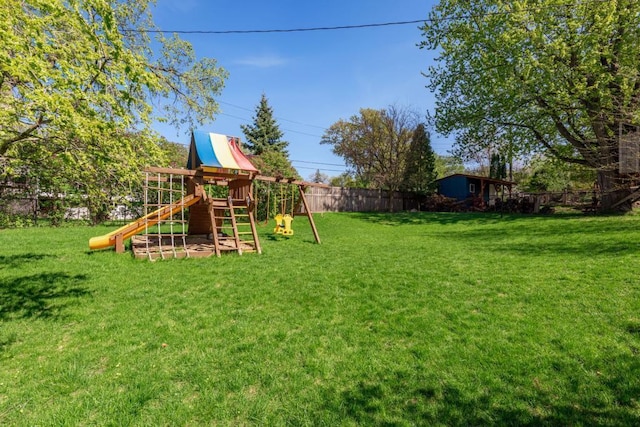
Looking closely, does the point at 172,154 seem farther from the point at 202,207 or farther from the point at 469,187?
the point at 469,187

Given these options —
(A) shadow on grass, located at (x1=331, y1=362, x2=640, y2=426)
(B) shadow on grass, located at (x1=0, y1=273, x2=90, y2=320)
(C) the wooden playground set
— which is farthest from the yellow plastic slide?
(A) shadow on grass, located at (x1=331, y1=362, x2=640, y2=426)

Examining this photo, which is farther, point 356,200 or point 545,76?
point 356,200

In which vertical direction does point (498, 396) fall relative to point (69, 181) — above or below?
below

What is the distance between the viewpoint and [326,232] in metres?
13.1

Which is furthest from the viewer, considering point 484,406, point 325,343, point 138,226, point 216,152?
point 216,152

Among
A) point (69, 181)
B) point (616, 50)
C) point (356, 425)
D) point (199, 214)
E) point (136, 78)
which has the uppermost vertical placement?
point (616, 50)

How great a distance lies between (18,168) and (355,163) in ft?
85.0

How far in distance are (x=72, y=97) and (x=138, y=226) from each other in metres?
5.89

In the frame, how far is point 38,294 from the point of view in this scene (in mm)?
5039

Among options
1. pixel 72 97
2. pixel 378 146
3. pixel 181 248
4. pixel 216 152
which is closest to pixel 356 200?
pixel 378 146

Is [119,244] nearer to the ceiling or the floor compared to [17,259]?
nearer to the ceiling

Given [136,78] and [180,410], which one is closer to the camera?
[180,410]

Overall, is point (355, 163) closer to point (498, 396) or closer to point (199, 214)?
point (199, 214)

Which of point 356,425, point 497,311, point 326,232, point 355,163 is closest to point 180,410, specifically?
point 356,425
